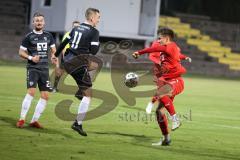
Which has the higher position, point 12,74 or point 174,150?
point 174,150

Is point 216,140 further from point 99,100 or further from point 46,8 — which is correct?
point 46,8

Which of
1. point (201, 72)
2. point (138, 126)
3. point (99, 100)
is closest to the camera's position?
point (138, 126)

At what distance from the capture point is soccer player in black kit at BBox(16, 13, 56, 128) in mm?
12852

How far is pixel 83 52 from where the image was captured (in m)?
12.8

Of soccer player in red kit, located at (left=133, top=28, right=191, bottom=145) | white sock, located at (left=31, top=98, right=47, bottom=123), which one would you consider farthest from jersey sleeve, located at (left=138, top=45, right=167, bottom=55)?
white sock, located at (left=31, top=98, right=47, bottom=123)

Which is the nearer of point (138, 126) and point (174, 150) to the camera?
point (174, 150)

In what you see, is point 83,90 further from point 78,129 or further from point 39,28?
point 39,28

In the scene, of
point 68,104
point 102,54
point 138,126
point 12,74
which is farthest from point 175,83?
point 102,54

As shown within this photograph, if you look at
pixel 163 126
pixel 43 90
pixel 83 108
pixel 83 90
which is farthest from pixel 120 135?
pixel 43 90

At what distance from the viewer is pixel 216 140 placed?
13.0 metres

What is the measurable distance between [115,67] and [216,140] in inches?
923

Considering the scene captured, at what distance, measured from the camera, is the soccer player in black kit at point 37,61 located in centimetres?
1285

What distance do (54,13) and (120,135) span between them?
2732 centimetres

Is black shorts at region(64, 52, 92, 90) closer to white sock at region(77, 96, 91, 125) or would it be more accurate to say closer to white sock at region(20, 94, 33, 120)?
white sock at region(77, 96, 91, 125)
